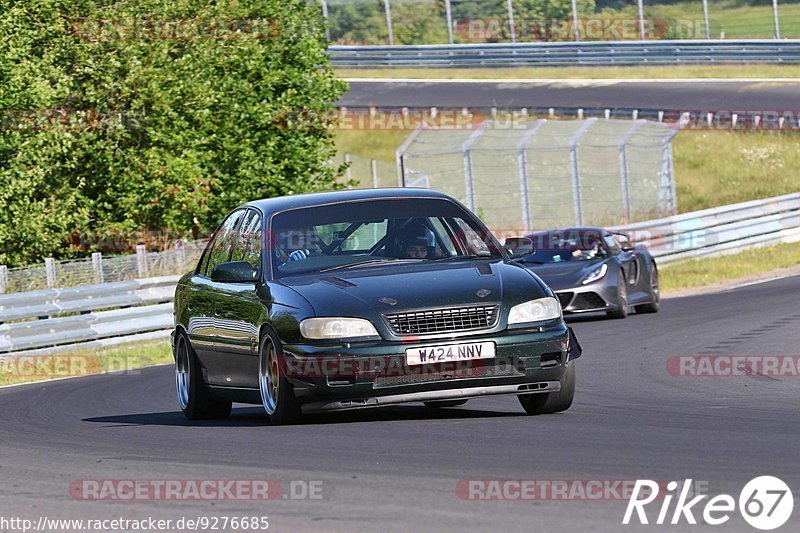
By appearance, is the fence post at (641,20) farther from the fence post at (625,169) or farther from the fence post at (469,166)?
the fence post at (469,166)

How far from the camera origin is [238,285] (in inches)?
423

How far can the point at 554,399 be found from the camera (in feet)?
32.3

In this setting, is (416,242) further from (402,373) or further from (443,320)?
(402,373)

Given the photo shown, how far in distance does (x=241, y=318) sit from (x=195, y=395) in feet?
3.80

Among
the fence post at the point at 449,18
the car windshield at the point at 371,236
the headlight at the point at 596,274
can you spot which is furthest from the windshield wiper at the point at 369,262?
the fence post at the point at 449,18

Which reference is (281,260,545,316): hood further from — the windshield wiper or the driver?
the driver

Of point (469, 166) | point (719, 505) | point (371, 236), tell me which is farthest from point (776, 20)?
point (719, 505)

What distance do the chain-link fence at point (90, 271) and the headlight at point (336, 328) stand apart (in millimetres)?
12882

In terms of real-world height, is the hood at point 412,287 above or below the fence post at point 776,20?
above

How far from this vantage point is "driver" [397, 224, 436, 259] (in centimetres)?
1038

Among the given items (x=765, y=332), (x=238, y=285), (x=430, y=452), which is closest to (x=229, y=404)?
(x=238, y=285)

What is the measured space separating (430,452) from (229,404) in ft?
12.3

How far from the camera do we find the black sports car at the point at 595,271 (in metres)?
20.7

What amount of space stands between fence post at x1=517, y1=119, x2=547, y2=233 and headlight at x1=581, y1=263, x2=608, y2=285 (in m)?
9.33
